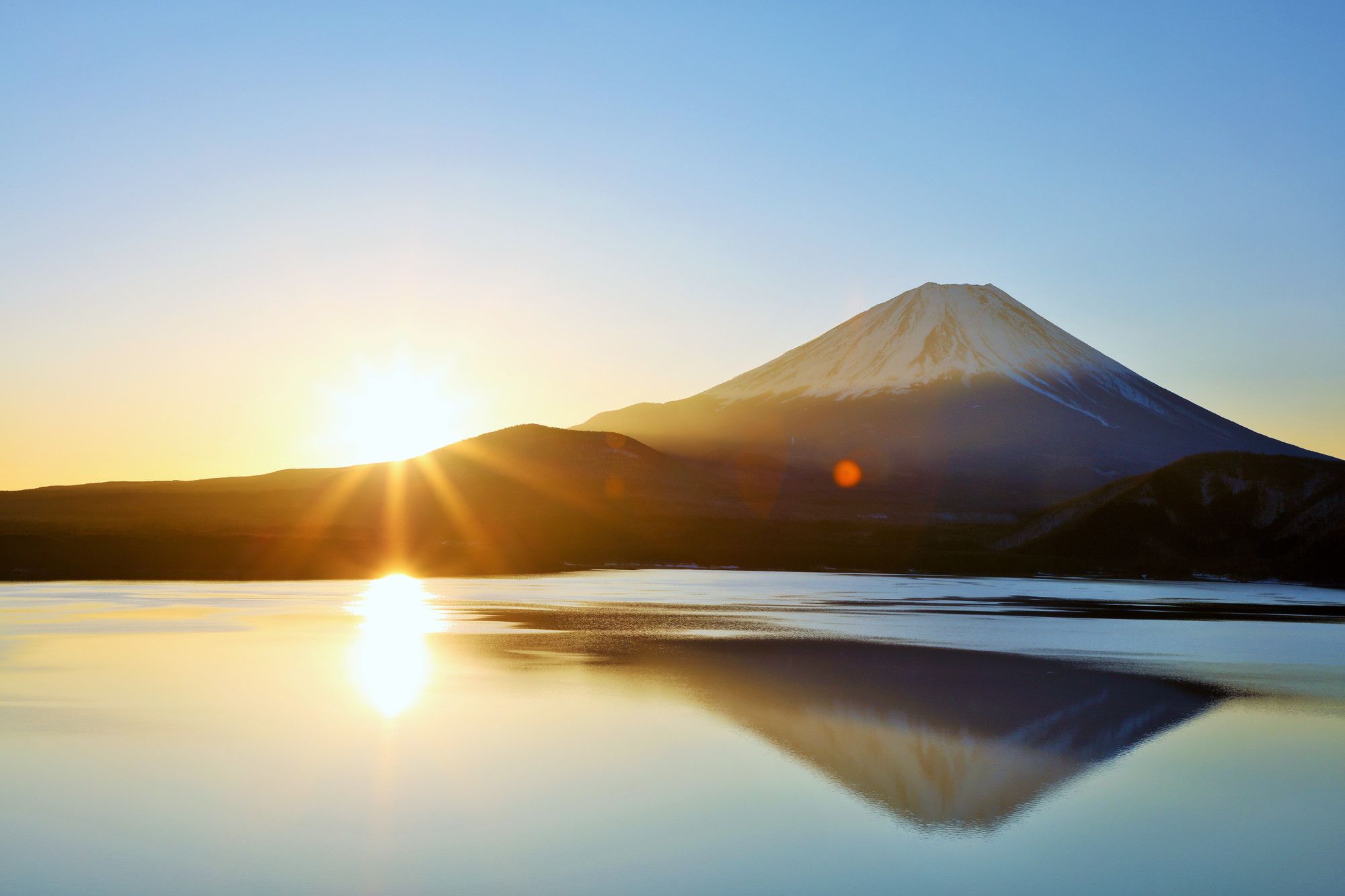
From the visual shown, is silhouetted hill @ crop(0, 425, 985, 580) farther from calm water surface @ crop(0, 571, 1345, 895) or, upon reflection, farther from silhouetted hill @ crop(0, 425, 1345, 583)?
calm water surface @ crop(0, 571, 1345, 895)

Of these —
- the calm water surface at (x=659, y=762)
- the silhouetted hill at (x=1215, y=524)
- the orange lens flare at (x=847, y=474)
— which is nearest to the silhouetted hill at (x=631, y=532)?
the silhouetted hill at (x=1215, y=524)

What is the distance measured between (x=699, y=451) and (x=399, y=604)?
133605 mm

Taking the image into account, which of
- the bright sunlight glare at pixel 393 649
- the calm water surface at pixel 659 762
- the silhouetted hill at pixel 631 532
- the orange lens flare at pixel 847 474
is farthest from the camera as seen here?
the orange lens flare at pixel 847 474

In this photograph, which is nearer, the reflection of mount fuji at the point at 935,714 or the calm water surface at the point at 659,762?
the calm water surface at the point at 659,762

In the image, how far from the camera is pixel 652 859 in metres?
8.24

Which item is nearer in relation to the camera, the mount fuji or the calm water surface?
the calm water surface

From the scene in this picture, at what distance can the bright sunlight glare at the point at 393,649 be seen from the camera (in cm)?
1495

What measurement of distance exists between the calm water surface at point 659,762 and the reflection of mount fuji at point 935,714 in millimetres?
63

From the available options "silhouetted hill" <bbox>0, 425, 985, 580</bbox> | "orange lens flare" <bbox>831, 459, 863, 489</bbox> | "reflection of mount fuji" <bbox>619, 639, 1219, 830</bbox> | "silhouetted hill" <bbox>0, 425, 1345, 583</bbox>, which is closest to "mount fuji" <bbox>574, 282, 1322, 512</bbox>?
"orange lens flare" <bbox>831, 459, 863, 489</bbox>

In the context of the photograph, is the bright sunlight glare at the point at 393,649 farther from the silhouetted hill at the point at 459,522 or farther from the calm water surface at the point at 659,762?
the silhouetted hill at the point at 459,522

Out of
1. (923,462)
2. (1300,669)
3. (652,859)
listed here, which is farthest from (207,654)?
(923,462)

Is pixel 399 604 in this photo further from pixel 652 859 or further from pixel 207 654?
pixel 652 859

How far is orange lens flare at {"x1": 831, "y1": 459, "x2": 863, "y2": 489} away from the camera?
138525 mm

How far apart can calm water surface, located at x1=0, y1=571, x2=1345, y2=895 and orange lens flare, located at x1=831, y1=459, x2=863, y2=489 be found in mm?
115698
